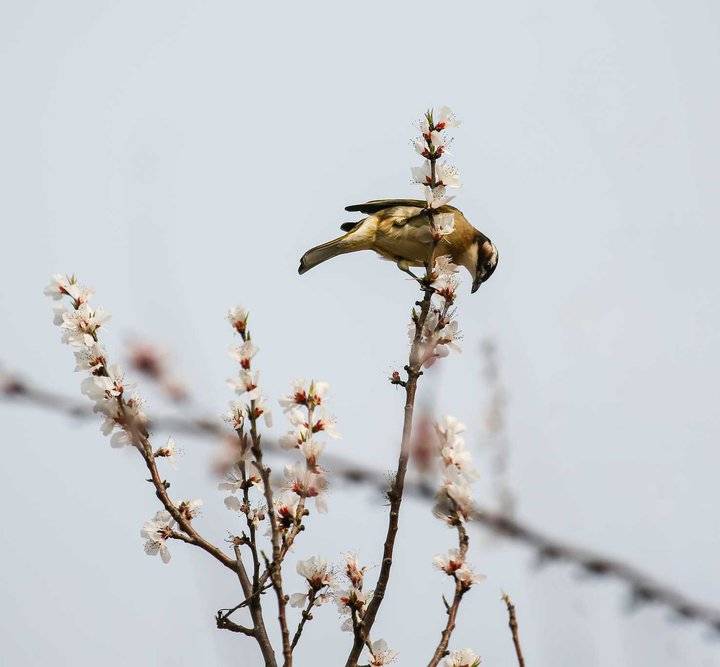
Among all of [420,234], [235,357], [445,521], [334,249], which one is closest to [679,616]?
[445,521]

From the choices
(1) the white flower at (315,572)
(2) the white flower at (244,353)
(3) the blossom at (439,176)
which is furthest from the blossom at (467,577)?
(3) the blossom at (439,176)

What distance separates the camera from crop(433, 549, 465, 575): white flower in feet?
12.6

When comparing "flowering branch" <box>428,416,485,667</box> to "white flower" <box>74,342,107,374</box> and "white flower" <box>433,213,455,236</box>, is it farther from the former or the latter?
"white flower" <box>74,342,107,374</box>

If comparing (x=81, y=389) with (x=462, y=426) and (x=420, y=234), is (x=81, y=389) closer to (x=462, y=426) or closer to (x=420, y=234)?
(x=462, y=426)

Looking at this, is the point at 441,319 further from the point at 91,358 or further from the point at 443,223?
the point at 91,358

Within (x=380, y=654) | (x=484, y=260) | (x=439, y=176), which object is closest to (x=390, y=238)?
(x=484, y=260)

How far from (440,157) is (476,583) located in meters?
2.01

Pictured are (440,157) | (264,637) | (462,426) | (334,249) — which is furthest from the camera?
(334,249)

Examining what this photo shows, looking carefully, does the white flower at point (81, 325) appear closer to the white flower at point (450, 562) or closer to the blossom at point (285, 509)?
the blossom at point (285, 509)

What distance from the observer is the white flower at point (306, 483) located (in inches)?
157

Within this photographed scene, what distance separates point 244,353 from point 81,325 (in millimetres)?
809

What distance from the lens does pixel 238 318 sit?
390cm

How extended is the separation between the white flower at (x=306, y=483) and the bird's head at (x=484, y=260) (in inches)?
178

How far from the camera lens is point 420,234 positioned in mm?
6492
